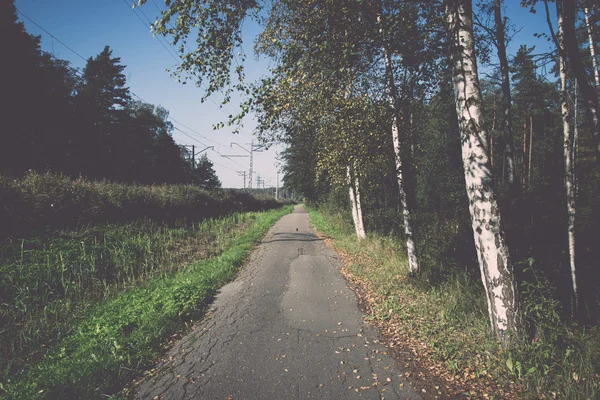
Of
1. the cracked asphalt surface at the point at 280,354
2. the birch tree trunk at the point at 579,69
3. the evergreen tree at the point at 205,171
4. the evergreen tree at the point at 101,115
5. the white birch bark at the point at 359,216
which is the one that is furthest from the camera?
the evergreen tree at the point at 205,171

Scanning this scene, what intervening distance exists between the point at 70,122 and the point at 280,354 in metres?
29.7

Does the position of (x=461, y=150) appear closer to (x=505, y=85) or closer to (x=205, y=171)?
(x=505, y=85)

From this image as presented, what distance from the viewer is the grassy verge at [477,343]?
288 cm

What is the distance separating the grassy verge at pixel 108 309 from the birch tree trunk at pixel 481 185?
15.9 ft

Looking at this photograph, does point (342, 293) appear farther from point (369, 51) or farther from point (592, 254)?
point (592, 254)

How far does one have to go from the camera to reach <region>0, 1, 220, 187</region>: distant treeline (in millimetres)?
17812

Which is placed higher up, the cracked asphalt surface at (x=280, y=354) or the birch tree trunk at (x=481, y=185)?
the birch tree trunk at (x=481, y=185)

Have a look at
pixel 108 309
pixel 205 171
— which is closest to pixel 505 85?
pixel 108 309

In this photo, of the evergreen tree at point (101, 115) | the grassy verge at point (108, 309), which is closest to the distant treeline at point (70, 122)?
the evergreen tree at point (101, 115)

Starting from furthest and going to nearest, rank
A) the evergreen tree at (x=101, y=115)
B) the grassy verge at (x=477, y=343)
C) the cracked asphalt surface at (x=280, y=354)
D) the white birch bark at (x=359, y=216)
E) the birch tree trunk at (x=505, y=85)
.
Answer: the evergreen tree at (x=101, y=115), the white birch bark at (x=359, y=216), the birch tree trunk at (x=505, y=85), the cracked asphalt surface at (x=280, y=354), the grassy verge at (x=477, y=343)

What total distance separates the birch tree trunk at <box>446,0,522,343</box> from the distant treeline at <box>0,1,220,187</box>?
14.8m

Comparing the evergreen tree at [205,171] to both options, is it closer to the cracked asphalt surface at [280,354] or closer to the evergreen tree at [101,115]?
the evergreen tree at [101,115]

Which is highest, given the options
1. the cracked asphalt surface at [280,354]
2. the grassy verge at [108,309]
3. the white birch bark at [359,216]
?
the white birch bark at [359,216]

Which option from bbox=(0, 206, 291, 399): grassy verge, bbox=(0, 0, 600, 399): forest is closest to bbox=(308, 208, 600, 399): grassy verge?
bbox=(0, 0, 600, 399): forest
